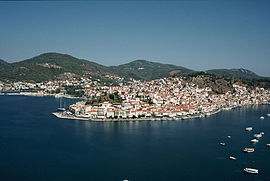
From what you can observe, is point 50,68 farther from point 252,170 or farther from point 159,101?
point 252,170

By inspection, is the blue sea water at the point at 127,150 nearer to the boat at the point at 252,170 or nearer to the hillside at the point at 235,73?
the boat at the point at 252,170

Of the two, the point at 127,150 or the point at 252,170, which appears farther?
the point at 127,150

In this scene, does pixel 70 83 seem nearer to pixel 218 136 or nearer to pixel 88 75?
pixel 88 75

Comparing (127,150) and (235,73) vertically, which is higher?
(235,73)

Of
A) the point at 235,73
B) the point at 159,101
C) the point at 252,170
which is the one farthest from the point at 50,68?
the point at 252,170

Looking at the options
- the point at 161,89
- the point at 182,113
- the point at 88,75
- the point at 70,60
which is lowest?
the point at 182,113

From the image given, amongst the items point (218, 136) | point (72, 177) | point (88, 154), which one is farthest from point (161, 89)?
point (72, 177)

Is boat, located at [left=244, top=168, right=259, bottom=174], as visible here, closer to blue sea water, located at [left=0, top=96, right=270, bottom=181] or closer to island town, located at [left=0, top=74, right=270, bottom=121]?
blue sea water, located at [left=0, top=96, right=270, bottom=181]

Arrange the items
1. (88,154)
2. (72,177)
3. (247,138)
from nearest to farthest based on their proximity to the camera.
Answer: (72,177), (88,154), (247,138)
